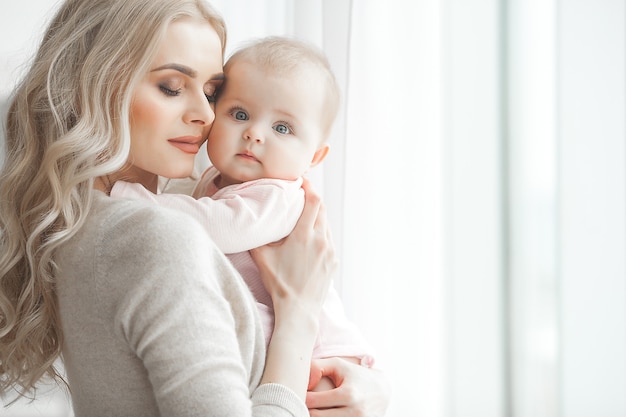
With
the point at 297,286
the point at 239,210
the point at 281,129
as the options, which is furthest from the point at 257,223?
the point at 281,129

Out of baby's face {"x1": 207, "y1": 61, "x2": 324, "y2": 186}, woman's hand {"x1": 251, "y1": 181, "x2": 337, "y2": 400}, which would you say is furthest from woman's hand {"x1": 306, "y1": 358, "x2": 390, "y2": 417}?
baby's face {"x1": 207, "y1": 61, "x2": 324, "y2": 186}

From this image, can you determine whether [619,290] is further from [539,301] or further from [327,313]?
[327,313]

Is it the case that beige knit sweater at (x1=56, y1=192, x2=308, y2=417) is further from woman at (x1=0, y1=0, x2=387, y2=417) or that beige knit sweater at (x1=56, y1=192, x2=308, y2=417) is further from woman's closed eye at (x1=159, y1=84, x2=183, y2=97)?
woman's closed eye at (x1=159, y1=84, x2=183, y2=97)

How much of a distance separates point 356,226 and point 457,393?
0.58 meters

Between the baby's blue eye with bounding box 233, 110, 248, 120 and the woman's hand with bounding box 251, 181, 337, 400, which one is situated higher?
the baby's blue eye with bounding box 233, 110, 248, 120

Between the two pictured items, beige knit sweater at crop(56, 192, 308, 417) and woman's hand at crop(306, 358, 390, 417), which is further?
woman's hand at crop(306, 358, 390, 417)

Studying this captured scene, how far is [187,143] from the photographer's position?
56.3 inches

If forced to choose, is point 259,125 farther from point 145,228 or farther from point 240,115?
point 145,228

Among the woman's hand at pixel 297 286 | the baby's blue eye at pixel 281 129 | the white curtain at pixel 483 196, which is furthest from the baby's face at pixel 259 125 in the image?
the white curtain at pixel 483 196

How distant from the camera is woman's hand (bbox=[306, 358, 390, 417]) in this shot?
139 centimetres

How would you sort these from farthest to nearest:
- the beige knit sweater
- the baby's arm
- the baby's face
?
the baby's face, the baby's arm, the beige knit sweater

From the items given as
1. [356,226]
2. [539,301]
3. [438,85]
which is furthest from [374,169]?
[539,301]

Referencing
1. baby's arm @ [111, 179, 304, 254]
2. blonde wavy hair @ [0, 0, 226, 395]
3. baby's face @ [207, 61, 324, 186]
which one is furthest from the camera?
baby's face @ [207, 61, 324, 186]

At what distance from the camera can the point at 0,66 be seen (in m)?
1.65
